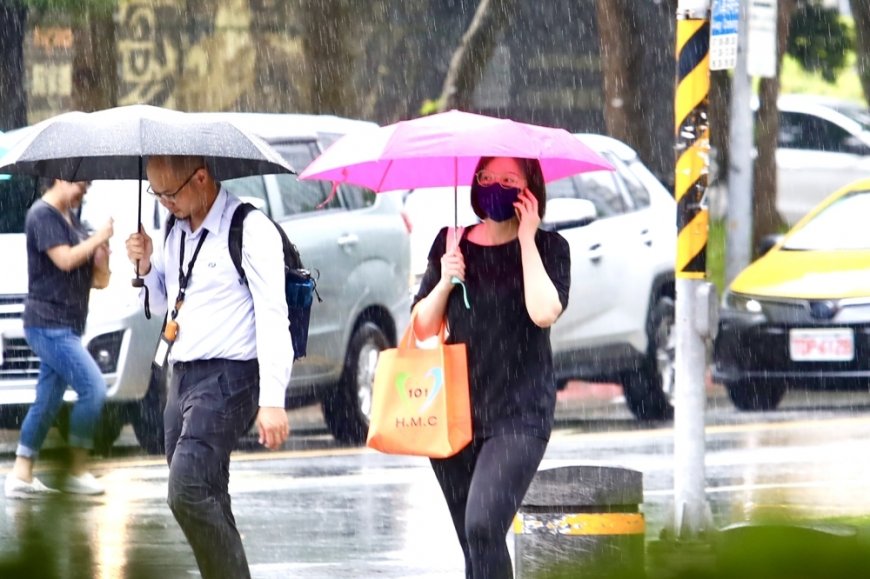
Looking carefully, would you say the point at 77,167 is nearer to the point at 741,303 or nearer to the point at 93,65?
the point at 741,303

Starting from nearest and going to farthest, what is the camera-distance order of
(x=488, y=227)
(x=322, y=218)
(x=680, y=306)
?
(x=488, y=227) < (x=680, y=306) < (x=322, y=218)

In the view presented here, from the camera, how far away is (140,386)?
36.5 ft

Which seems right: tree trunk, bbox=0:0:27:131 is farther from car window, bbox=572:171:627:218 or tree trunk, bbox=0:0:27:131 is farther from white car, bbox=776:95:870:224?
white car, bbox=776:95:870:224

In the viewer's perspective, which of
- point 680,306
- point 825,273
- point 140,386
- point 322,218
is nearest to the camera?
point 680,306

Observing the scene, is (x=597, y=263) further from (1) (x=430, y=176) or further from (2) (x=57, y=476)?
(2) (x=57, y=476)

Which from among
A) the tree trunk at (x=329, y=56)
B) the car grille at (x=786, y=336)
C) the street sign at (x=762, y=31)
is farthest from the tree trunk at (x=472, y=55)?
the car grille at (x=786, y=336)

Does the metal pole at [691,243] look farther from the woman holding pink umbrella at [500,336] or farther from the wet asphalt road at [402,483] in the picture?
the woman holding pink umbrella at [500,336]

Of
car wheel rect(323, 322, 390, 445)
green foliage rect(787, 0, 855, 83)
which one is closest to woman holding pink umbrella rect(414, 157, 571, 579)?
car wheel rect(323, 322, 390, 445)

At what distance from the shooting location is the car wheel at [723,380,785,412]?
46.2ft

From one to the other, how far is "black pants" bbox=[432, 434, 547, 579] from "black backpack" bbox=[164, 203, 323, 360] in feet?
2.19

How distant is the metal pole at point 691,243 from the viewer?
8234 millimetres

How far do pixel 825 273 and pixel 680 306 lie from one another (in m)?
5.31

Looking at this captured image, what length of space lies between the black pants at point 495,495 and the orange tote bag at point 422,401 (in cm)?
10

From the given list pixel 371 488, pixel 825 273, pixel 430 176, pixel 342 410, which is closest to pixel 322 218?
pixel 342 410
